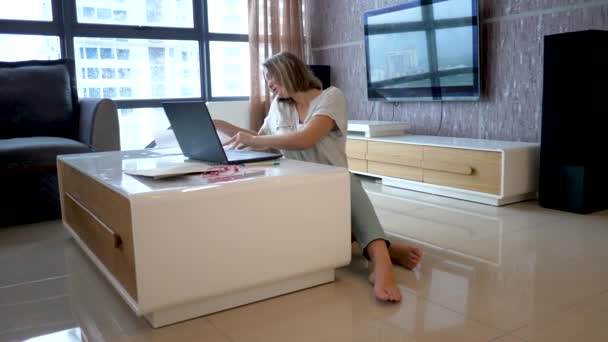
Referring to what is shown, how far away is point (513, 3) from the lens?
3.31 meters

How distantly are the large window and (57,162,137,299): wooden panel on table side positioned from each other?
2.90 metres

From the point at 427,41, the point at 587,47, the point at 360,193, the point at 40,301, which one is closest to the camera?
the point at 40,301

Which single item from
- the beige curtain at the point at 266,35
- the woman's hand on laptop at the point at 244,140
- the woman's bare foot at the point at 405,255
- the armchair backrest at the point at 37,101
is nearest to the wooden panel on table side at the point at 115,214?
the woman's hand on laptop at the point at 244,140

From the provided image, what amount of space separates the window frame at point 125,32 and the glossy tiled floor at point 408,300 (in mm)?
2496

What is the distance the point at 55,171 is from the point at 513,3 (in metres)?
2.96

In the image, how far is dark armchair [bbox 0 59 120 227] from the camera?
8.99ft

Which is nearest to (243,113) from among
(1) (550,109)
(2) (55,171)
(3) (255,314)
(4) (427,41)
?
(4) (427,41)

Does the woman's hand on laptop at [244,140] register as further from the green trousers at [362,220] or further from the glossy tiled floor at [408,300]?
the glossy tiled floor at [408,300]

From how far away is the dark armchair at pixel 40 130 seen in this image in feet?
8.99

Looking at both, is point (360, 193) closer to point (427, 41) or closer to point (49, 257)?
point (49, 257)

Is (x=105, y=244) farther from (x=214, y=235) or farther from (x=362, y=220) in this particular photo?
(x=362, y=220)

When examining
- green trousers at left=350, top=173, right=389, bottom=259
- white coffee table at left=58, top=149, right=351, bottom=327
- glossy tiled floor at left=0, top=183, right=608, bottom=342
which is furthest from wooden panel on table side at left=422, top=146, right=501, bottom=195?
white coffee table at left=58, top=149, right=351, bottom=327

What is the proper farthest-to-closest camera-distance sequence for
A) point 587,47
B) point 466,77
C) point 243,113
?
point 243,113
point 466,77
point 587,47

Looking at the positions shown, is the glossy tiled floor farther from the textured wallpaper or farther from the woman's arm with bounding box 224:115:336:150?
the textured wallpaper
